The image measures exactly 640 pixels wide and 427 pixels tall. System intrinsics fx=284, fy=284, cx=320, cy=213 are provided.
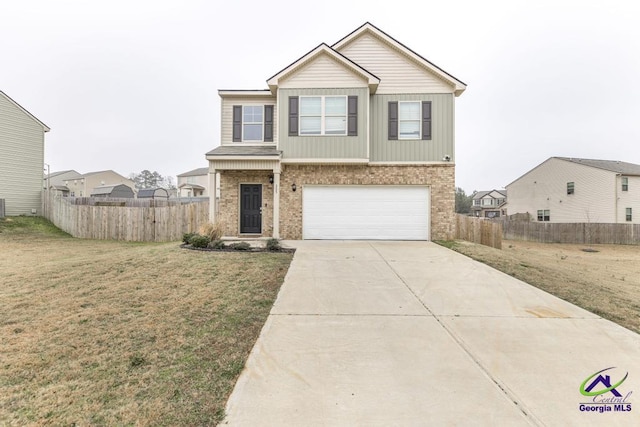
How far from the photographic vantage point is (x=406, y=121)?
468 inches

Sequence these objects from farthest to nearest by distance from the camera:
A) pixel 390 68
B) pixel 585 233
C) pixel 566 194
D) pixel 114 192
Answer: pixel 114 192 → pixel 566 194 → pixel 585 233 → pixel 390 68

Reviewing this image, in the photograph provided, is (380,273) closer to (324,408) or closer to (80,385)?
(324,408)

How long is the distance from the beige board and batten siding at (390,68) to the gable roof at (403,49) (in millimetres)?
120

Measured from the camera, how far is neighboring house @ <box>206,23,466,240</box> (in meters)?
11.4

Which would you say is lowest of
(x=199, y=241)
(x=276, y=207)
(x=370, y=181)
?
(x=199, y=241)

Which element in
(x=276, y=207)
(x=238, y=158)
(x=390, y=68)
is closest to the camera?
(x=238, y=158)

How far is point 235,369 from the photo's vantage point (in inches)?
112

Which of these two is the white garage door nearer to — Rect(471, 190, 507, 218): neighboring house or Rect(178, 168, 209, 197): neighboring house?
Rect(178, 168, 209, 197): neighboring house

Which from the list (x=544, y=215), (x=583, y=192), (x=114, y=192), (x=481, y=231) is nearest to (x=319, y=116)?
(x=481, y=231)

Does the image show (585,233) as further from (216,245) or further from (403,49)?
(216,245)

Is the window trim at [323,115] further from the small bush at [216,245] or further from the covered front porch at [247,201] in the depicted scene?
the small bush at [216,245]

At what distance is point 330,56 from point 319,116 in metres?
2.38

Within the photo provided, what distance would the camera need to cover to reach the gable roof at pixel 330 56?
11109mm

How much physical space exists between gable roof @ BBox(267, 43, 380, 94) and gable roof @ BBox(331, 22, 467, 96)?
1.24 metres
